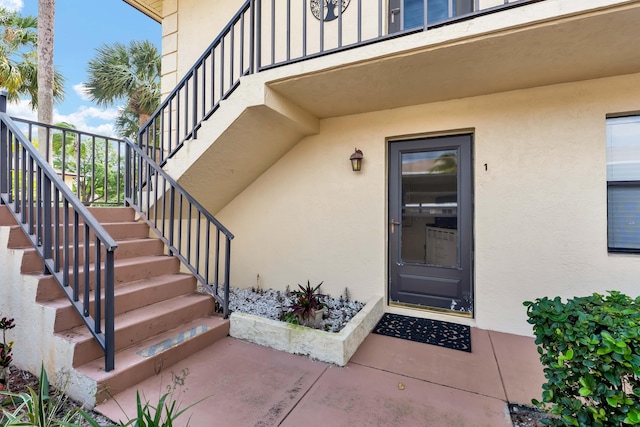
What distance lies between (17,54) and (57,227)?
8928 millimetres

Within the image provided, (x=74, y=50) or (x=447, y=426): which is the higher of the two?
(x=74, y=50)

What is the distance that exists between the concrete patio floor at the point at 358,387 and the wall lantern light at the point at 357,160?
196cm

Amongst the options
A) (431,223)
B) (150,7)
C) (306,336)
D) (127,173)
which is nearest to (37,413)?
(306,336)

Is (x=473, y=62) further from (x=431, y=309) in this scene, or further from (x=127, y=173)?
(x=127, y=173)

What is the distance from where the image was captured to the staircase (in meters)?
1.92

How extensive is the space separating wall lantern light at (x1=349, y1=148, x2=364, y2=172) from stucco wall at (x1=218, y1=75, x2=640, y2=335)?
8 centimetres

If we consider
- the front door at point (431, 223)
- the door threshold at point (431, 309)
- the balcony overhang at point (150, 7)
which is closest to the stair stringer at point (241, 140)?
the front door at point (431, 223)

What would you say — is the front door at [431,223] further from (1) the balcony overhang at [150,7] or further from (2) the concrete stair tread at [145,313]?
(1) the balcony overhang at [150,7]

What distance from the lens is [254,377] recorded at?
2.19 meters

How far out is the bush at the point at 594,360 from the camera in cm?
114

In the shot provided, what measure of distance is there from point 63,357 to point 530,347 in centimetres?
371

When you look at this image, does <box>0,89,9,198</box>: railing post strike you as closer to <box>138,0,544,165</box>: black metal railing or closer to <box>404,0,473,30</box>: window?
<box>138,0,544,165</box>: black metal railing

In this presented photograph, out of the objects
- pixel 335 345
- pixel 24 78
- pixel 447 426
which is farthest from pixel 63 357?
pixel 24 78

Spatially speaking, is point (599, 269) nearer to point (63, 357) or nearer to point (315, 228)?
point (315, 228)
